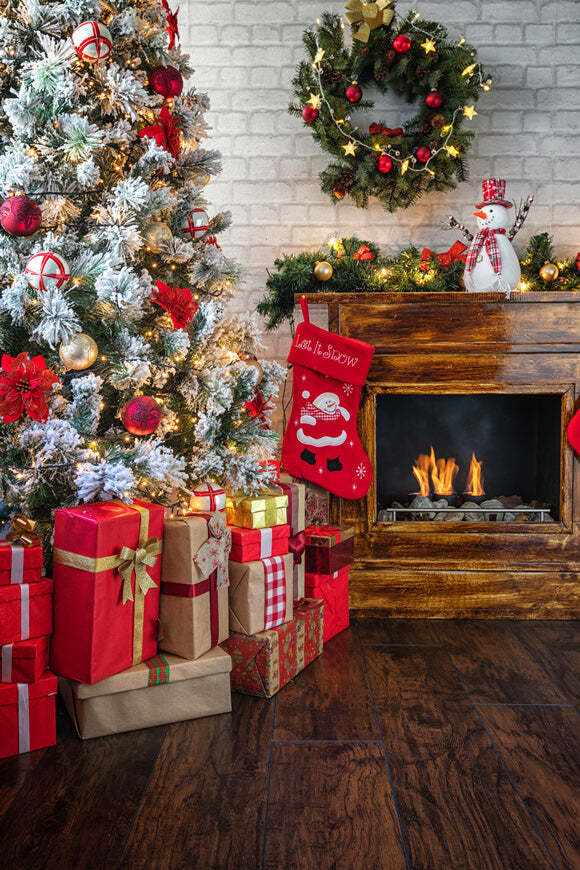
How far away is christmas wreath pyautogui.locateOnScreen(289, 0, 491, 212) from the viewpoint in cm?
268

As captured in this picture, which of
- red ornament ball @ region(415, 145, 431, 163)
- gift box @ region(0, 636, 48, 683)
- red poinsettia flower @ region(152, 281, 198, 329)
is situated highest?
red ornament ball @ region(415, 145, 431, 163)

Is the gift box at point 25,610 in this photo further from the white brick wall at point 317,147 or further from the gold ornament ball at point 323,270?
the white brick wall at point 317,147

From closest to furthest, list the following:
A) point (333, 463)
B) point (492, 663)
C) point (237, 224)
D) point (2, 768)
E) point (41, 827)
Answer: point (41, 827) < point (2, 768) < point (492, 663) < point (333, 463) < point (237, 224)

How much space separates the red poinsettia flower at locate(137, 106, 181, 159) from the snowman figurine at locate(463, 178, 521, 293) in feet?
3.81

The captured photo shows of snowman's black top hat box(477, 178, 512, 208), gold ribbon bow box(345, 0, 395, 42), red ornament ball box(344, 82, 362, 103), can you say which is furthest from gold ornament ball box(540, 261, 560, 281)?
gold ribbon bow box(345, 0, 395, 42)

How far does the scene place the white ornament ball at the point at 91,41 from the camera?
5.66 feet

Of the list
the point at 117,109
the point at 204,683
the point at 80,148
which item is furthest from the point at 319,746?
the point at 117,109

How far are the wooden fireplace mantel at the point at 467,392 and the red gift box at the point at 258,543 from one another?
54 centimetres

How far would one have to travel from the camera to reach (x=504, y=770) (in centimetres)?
148

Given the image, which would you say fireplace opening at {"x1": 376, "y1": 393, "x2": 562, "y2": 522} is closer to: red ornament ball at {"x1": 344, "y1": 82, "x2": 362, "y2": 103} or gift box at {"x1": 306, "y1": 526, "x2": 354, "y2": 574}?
gift box at {"x1": 306, "y1": 526, "x2": 354, "y2": 574}

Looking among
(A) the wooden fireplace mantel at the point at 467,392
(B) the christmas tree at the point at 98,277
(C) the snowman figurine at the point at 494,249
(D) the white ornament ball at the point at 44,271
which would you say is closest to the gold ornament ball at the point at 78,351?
(B) the christmas tree at the point at 98,277

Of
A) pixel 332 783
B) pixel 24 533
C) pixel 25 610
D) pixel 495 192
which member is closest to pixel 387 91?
pixel 495 192

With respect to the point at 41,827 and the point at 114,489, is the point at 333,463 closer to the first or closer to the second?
the point at 114,489

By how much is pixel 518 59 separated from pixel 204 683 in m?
2.78
